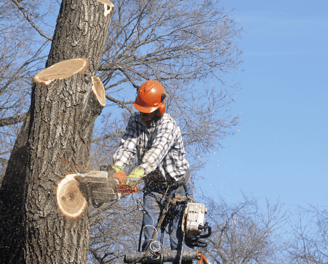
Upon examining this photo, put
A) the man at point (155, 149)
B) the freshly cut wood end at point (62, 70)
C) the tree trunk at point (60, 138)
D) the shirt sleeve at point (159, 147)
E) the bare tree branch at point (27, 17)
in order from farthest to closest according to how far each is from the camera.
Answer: the bare tree branch at point (27, 17) → the man at point (155, 149) → the freshly cut wood end at point (62, 70) → the shirt sleeve at point (159, 147) → the tree trunk at point (60, 138)

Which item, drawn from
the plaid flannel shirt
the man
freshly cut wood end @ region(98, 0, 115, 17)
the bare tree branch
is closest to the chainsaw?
the man

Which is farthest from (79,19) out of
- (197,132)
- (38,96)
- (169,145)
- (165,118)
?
(197,132)

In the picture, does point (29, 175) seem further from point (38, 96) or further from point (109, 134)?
point (109, 134)

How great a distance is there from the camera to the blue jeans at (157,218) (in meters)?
4.13

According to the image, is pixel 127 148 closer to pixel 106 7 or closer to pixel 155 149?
pixel 155 149

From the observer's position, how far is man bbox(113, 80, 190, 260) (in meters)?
4.12

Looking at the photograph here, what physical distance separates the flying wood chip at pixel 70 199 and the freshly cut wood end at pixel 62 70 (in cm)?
110

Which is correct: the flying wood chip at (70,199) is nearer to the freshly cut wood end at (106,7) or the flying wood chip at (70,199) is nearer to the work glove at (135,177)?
the work glove at (135,177)

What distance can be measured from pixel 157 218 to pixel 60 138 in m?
1.43

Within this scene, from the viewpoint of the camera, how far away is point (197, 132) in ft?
32.7

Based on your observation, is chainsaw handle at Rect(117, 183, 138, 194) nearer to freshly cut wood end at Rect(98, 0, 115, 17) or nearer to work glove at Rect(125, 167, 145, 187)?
work glove at Rect(125, 167, 145, 187)

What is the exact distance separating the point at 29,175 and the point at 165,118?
1.61 m

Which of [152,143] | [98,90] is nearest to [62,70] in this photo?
[98,90]

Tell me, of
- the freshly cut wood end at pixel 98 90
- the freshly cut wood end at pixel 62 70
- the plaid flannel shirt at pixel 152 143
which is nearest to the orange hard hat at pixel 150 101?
the plaid flannel shirt at pixel 152 143
